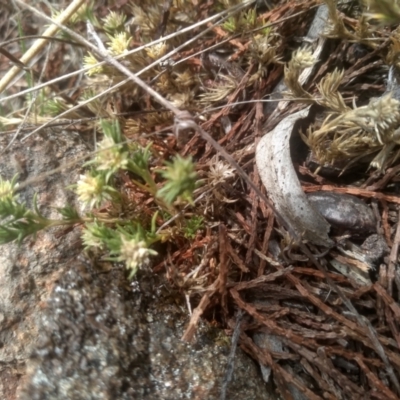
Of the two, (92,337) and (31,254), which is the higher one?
(31,254)

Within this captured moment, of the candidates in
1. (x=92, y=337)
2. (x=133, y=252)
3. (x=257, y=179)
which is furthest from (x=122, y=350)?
(x=257, y=179)

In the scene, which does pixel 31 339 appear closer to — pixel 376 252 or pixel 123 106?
pixel 123 106

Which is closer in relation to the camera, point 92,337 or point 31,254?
point 92,337

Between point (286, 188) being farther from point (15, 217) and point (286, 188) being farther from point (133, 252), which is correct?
point (15, 217)

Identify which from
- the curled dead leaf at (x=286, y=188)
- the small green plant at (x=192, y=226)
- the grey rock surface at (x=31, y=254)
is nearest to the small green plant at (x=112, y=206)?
the small green plant at (x=192, y=226)

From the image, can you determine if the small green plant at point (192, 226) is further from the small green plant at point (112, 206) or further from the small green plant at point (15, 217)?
the small green plant at point (15, 217)

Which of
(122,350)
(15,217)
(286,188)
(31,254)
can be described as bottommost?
(122,350)

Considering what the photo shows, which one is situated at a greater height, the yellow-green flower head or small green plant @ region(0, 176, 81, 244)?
small green plant @ region(0, 176, 81, 244)

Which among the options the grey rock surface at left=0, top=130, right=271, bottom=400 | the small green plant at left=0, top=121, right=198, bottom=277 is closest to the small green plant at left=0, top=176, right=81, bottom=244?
the small green plant at left=0, top=121, right=198, bottom=277

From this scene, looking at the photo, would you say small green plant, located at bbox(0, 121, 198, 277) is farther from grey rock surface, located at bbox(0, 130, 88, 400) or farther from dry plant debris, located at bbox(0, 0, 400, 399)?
grey rock surface, located at bbox(0, 130, 88, 400)

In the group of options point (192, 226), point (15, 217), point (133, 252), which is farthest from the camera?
point (192, 226)
